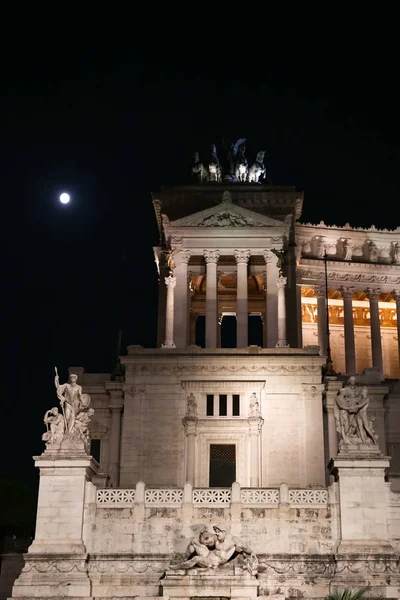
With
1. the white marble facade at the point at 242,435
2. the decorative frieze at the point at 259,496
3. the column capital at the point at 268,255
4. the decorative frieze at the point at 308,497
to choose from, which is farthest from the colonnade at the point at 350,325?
the decorative frieze at the point at 259,496

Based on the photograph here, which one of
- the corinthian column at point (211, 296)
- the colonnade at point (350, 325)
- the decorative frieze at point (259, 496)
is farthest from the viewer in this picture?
the colonnade at point (350, 325)

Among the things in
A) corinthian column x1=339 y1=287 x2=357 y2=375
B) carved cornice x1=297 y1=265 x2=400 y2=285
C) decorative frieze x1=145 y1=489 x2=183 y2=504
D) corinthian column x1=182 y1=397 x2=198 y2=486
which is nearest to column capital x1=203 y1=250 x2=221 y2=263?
corinthian column x1=182 y1=397 x2=198 y2=486

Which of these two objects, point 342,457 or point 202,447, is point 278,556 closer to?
point 342,457

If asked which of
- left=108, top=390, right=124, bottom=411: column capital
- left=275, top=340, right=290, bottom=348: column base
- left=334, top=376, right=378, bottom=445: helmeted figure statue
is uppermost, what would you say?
left=275, top=340, right=290, bottom=348: column base

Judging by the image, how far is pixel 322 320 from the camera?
8275 centimetres

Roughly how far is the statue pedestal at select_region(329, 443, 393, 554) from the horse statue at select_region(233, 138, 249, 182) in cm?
4250

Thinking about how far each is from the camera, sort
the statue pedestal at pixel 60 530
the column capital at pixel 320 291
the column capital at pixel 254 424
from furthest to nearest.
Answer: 1. the column capital at pixel 320 291
2. the column capital at pixel 254 424
3. the statue pedestal at pixel 60 530

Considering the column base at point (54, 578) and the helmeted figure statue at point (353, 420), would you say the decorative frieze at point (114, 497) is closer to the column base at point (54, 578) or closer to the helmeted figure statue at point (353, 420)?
the column base at point (54, 578)

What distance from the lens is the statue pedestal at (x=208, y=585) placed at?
38906 millimetres

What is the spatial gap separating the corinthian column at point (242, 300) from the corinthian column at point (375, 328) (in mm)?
17789

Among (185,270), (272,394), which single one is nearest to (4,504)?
(185,270)

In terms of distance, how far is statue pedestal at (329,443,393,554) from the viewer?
4112 cm

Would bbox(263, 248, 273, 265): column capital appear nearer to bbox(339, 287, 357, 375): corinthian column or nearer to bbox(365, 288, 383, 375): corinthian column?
bbox(339, 287, 357, 375): corinthian column

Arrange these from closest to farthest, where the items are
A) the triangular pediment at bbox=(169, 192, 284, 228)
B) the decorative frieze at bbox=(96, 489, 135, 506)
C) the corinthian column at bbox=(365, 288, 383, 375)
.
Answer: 1. the decorative frieze at bbox=(96, 489, 135, 506)
2. the triangular pediment at bbox=(169, 192, 284, 228)
3. the corinthian column at bbox=(365, 288, 383, 375)
